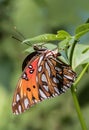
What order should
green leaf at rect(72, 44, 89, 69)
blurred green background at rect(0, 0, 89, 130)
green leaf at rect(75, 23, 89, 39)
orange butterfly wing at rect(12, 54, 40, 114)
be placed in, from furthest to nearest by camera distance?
blurred green background at rect(0, 0, 89, 130) → green leaf at rect(72, 44, 89, 69) → orange butterfly wing at rect(12, 54, 40, 114) → green leaf at rect(75, 23, 89, 39)

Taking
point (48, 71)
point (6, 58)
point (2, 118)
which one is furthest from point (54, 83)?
point (6, 58)

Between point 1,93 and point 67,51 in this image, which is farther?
point 1,93

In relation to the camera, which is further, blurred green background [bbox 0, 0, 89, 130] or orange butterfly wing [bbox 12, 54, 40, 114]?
blurred green background [bbox 0, 0, 89, 130]

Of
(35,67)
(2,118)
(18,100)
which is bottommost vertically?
(18,100)

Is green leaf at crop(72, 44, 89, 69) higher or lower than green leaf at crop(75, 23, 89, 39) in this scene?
higher

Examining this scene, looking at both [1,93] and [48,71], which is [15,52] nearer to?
[1,93]

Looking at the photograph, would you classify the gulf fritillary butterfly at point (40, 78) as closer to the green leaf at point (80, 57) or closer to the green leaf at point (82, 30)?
the green leaf at point (80, 57)

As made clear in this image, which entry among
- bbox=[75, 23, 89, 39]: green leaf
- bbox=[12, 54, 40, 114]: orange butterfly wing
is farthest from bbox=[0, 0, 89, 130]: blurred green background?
bbox=[75, 23, 89, 39]: green leaf

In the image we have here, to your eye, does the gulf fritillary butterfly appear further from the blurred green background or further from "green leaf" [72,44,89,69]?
the blurred green background
